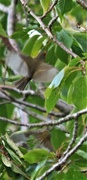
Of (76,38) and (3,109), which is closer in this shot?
(76,38)

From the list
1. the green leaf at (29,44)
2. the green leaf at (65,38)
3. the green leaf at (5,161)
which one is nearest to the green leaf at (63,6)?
the green leaf at (65,38)

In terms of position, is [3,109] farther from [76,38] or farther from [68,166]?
[68,166]

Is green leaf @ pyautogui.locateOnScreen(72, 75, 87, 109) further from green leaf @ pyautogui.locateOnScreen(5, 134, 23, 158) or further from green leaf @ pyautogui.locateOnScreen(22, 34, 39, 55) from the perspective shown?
green leaf @ pyautogui.locateOnScreen(22, 34, 39, 55)

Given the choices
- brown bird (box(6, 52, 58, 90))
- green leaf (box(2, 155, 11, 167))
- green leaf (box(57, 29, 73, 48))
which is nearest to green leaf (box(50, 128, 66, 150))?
brown bird (box(6, 52, 58, 90))

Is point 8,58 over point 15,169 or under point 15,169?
over

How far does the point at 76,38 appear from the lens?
61.4 inches

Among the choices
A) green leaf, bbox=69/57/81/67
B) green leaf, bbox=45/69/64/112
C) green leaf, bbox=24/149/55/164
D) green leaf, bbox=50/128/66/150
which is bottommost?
green leaf, bbox=50/128/66/150

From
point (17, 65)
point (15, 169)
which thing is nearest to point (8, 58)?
point (17, 65)

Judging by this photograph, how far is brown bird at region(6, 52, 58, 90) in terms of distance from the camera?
65.2 inches

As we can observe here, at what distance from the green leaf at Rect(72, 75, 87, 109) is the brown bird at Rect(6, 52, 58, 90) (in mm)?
351

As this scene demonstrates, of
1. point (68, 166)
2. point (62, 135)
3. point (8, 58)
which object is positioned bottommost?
point (62, 135)

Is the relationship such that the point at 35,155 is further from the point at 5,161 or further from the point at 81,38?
the point at 81,38

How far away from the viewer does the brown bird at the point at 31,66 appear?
1.66 m

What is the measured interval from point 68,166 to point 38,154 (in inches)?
4.0
